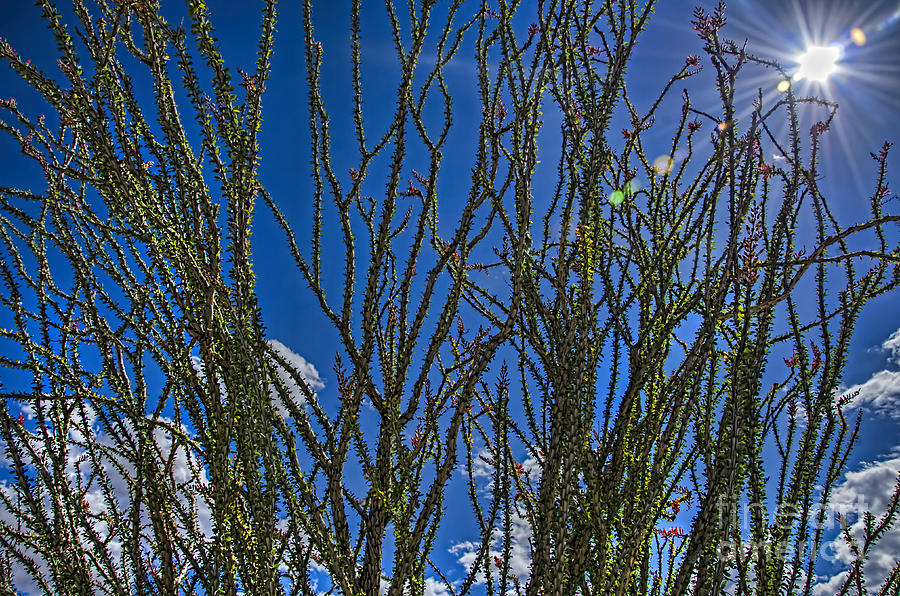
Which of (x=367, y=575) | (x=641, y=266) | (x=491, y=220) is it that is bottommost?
(x=367, y=575)

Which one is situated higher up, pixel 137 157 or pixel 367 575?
pixel 137 157

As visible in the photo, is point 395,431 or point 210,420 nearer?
point 210,420

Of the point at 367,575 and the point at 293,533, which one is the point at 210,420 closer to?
the point at 293,533

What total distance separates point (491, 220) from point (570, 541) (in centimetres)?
122

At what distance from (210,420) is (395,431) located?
592 millimetres

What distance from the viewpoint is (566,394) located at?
Result: 5.00 ft

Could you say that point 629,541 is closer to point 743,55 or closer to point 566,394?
point 566,394

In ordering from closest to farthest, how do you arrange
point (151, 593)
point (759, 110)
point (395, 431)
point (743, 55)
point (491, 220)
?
point (759, 110) → point (743, 55) → point (395, 431) → point (491, 220) → point (151, 593)

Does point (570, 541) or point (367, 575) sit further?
point (570, 541)

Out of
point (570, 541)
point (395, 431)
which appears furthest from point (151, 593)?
point (570, 541)

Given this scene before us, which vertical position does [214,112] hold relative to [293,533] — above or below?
above

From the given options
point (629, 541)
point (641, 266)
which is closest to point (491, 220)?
point (641, 266)

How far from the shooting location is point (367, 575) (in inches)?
64.0

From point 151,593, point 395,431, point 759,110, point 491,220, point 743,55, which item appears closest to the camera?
point 759,110
